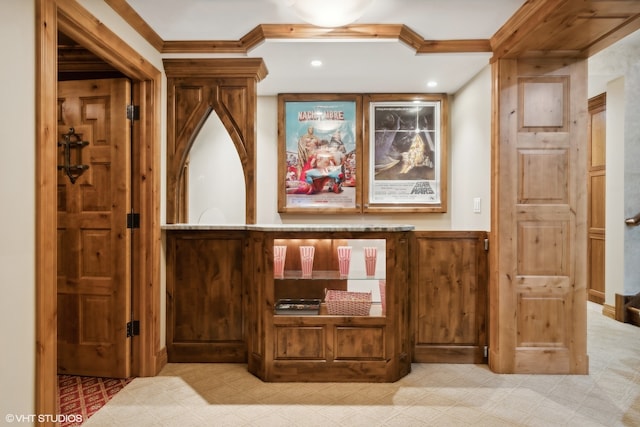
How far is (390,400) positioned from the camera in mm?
2553

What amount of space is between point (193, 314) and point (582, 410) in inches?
110

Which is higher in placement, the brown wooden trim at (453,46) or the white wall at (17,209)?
the brown wooden trim at (453,46)

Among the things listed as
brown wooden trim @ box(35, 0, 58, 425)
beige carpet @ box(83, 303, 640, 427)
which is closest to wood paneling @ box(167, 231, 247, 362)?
beige carpet @ box(83, 303, 640, 427)

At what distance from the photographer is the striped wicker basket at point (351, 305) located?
285cm

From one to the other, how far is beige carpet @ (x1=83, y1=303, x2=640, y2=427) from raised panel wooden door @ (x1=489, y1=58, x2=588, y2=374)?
0.27m

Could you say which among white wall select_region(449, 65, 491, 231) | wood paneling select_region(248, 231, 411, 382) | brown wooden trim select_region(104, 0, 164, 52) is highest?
brown wooden trim select_region(104, 0, 164, 52)

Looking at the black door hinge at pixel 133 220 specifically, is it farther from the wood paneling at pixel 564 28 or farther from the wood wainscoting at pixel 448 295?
the wood paneling at pixel 564 28

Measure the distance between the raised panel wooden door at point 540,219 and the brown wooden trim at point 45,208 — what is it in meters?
2.86

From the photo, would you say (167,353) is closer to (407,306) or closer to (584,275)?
(407,306)

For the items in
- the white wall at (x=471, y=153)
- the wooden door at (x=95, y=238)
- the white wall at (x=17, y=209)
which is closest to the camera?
the white wall at (x=17, y=209)

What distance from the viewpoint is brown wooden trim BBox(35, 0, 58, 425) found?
1.76 meters

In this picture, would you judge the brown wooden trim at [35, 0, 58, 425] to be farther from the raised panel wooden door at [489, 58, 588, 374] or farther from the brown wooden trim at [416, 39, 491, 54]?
the raised panel wooden door at [489, 58, 588, 374]

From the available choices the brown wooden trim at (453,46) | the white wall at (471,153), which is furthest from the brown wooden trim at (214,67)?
the white wall at (471,153)

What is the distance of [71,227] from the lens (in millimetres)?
2926
